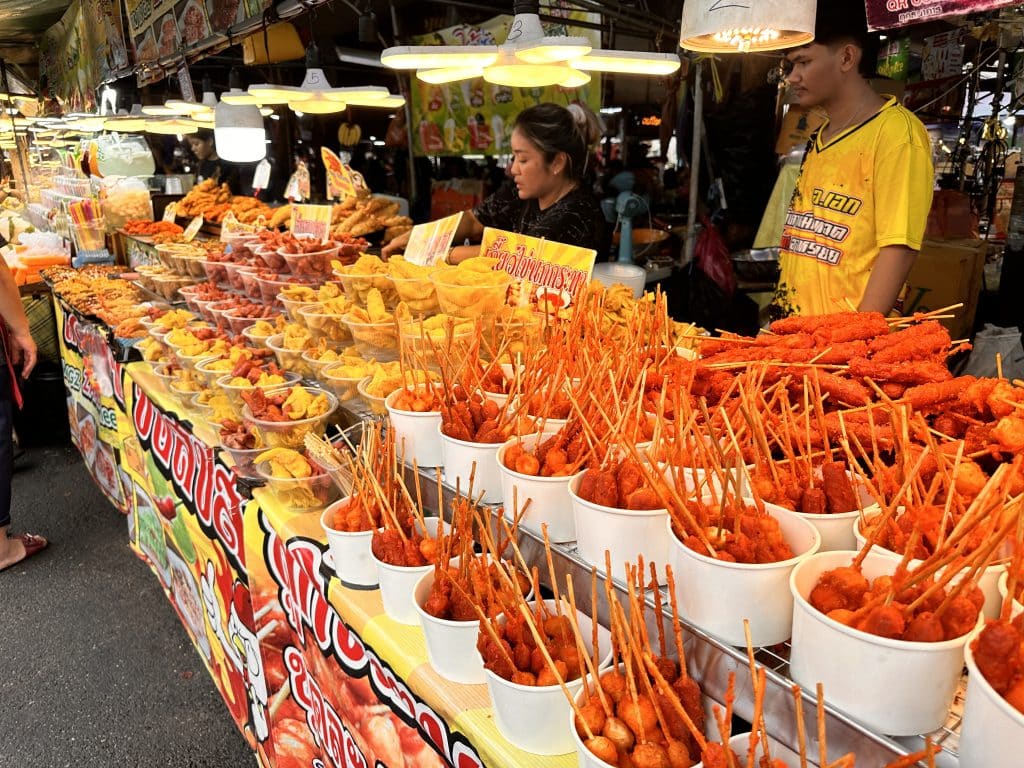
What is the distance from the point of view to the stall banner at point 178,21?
4918 millimetres

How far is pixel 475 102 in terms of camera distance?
6613 mm

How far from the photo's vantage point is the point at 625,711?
99 cm

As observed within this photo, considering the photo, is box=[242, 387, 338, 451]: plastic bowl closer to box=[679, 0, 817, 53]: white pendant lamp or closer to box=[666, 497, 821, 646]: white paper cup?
box=[666, 497, 821, 646]: white paper cup

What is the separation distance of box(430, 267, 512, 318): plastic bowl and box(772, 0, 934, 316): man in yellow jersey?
3.92ft

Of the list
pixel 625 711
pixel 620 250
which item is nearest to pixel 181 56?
pixel 620 250

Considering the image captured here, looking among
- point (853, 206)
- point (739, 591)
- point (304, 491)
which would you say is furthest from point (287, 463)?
point (853, 206)

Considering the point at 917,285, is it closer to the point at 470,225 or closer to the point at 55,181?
the point at 470,225

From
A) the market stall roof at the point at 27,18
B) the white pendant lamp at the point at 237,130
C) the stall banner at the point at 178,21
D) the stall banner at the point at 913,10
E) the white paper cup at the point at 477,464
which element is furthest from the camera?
the market stall roof at the point at 27,18

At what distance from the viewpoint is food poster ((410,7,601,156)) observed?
558cm

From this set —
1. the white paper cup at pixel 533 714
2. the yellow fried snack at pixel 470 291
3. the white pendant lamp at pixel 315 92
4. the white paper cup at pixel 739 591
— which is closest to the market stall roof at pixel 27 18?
the white pendant lamp at pixel 315 92

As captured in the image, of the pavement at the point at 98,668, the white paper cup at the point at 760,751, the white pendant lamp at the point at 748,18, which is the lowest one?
the pavement at the point at 98,668

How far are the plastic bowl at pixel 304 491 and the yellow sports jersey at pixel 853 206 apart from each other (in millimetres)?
1772

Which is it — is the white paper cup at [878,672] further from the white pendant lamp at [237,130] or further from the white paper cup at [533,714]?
the white pendant lamp at [237,130]

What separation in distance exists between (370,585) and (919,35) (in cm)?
613
